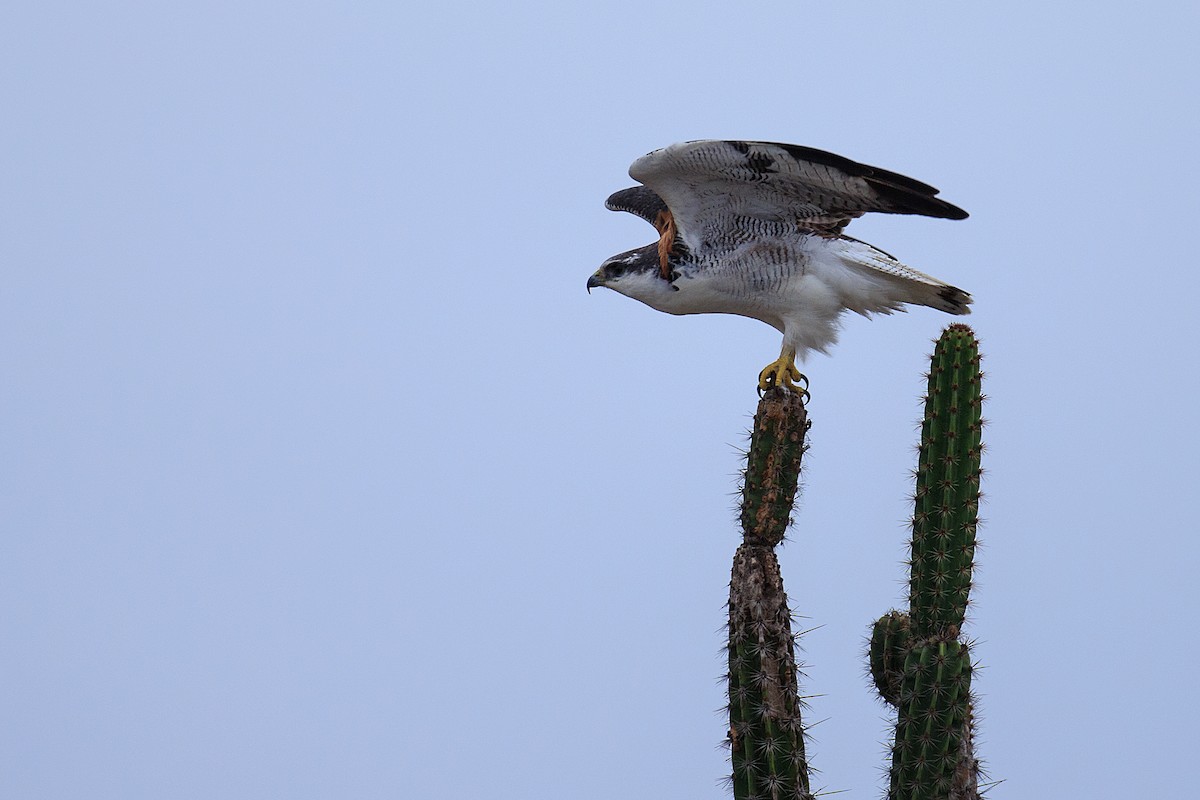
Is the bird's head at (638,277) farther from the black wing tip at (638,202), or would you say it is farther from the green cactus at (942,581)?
the green cactus at (942,581)

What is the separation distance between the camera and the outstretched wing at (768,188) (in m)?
6.21

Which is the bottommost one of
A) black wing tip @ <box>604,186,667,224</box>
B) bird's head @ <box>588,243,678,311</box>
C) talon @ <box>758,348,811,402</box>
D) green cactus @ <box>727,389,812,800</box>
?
green cactus @ <box>727,389,812,800</box>

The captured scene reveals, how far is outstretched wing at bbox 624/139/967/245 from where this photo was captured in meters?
6.21

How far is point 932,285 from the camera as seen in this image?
6766 millimetres

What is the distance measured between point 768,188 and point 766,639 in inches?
108

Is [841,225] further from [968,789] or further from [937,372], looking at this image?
[968,789]

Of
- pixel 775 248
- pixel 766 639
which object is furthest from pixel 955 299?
pixel 766 639

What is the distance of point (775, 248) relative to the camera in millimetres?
6883

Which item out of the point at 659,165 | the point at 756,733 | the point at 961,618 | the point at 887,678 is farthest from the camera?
the point at 659,165

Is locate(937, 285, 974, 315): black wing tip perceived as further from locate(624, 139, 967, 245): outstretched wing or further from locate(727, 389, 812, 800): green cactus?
locate(727, 389, 812, 800): green cactus

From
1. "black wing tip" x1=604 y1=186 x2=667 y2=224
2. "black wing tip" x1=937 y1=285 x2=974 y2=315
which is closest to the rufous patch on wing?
"black wing tip" x1=604 y1=186 x2=667 y2=224

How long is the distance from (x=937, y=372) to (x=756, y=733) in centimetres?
155

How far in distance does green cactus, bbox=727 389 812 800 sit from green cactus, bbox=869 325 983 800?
520 millimetres

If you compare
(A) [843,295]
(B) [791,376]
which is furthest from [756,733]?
(A) [843,295]
